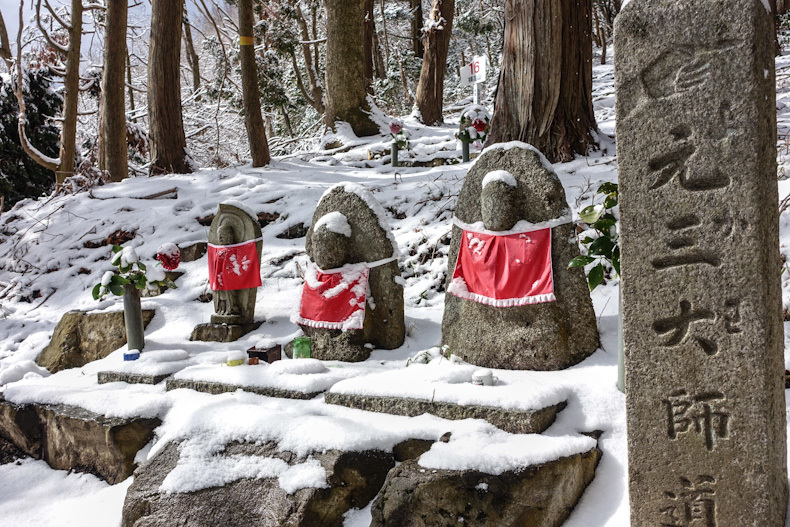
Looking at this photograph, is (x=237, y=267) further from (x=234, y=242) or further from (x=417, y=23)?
(x=417, y=23)

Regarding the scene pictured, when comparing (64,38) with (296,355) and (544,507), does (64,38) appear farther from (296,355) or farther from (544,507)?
(544,507)

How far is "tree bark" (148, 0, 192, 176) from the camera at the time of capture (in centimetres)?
856

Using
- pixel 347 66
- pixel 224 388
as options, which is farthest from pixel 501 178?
pixel 347 66

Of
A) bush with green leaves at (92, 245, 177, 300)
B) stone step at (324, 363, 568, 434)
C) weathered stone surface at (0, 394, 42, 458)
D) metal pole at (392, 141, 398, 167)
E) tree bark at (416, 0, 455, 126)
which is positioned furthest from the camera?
tree bark at (416, 0, 455, 126)

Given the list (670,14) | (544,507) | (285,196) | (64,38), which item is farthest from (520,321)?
(64,38)

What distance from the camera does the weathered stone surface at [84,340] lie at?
5250 mm

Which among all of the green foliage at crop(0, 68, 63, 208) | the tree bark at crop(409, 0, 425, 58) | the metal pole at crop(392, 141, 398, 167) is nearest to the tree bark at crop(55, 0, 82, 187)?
the green foliage at crop(0, 68, 63, 208)

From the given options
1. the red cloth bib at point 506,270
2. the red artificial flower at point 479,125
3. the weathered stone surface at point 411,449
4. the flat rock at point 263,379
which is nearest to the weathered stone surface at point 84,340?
the flat rock at point 263,379

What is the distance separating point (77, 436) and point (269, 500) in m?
1.71

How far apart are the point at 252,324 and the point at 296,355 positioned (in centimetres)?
95

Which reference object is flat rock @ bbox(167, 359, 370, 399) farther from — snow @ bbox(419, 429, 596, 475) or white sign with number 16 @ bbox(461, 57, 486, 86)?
white sign with number 16 @ bbox(461, 57, 486, 86)

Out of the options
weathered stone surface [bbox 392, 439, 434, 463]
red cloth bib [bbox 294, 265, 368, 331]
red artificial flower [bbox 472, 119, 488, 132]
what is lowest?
weathered stone surface [bbox 392, 439, 434, 463]

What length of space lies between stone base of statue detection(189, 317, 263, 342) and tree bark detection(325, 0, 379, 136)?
5.27 m

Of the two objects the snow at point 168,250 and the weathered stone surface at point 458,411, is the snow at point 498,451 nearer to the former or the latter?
the weathered stone surface at point 458,411
